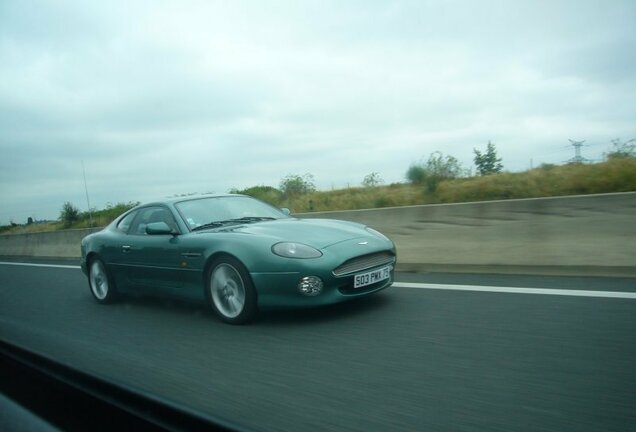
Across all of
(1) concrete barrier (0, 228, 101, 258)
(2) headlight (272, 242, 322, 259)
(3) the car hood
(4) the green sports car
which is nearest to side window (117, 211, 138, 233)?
(4) the green sports car

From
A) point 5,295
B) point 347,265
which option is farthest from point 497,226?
point 5,295

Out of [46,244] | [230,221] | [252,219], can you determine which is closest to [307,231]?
[252,219]

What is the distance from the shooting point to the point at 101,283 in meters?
7.52

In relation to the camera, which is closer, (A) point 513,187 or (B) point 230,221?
(B) point 230,221

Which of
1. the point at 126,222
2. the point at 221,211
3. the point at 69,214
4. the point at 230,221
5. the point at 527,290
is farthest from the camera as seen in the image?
the point at 69,214

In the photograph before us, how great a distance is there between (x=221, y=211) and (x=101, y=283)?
96.4 inches

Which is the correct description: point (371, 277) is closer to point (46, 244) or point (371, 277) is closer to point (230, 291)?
point (230, 291)

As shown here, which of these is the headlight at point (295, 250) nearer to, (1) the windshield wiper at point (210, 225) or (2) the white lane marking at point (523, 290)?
(1) the windshield wiper at point (210, 225)

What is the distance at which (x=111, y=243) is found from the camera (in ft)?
23.4

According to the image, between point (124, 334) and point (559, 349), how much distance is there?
4099mm

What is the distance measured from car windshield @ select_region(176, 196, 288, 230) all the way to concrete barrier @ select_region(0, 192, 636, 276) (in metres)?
2.26

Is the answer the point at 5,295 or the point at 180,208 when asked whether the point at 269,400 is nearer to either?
the point at 180,208

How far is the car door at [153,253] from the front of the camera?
5934 millimetres

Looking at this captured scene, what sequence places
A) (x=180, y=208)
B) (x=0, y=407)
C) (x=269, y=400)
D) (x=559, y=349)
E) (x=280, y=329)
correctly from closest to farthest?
1. (x=0, y=407)
2. (x=269, y=400)
3. (x=559, y=349)
4. (x=280, y=329)
5. (x=180, y=208)
